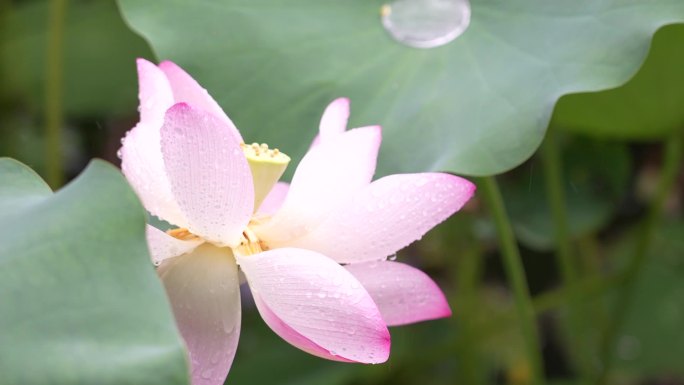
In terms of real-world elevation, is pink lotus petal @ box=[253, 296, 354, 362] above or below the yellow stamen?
below

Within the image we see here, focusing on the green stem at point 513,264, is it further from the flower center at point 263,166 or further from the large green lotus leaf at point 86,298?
the large green lotus leaf at point 86,298

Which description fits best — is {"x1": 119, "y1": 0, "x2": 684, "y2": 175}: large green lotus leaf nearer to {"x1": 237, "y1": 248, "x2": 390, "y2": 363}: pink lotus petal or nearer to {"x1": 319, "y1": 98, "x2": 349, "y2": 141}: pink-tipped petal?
{"x1": 319, "y1": 98, "x2": 349, "y2": 141}: pink-tipped petal

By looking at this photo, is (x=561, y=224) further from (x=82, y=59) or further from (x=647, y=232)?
(x=82, y=59)

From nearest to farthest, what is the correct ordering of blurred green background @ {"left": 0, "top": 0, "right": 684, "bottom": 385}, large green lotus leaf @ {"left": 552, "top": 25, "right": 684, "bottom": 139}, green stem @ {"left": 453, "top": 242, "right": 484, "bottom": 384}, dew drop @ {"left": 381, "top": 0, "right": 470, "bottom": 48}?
dew drop @ {"left": 381, "top": 0, "right": 470, "bottom": 48}
large green lotus leaf @ {"left": 552, "top": 25, "right": 684, "bottom": 139}
blurred green background @ {"left": 0, "top": 0, "right": 684, "bottom": 385}
green stem @ {"left": 453, "top": 242, "right": 484, "bottom": 384}

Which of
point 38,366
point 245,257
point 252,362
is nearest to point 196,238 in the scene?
point 245,257

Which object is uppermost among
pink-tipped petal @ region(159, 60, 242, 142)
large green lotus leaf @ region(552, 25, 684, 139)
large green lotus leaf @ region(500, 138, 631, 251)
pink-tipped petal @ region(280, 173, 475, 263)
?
pink-tipped petal @ region(159, 60, 242, 142)

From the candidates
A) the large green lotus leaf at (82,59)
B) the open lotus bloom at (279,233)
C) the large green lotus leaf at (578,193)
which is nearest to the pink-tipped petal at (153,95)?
the open lotus bloom at (279,233)

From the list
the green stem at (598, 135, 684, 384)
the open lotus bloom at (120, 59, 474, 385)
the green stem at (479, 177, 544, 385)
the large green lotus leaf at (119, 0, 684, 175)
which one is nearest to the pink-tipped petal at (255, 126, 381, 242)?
the open lotus bloom at (120, 59, 474, 385)

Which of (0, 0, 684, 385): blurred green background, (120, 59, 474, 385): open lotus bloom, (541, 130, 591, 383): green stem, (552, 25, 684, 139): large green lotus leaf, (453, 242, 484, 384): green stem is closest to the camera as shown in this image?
(120, 59, 474, 385): open lotus bloom
